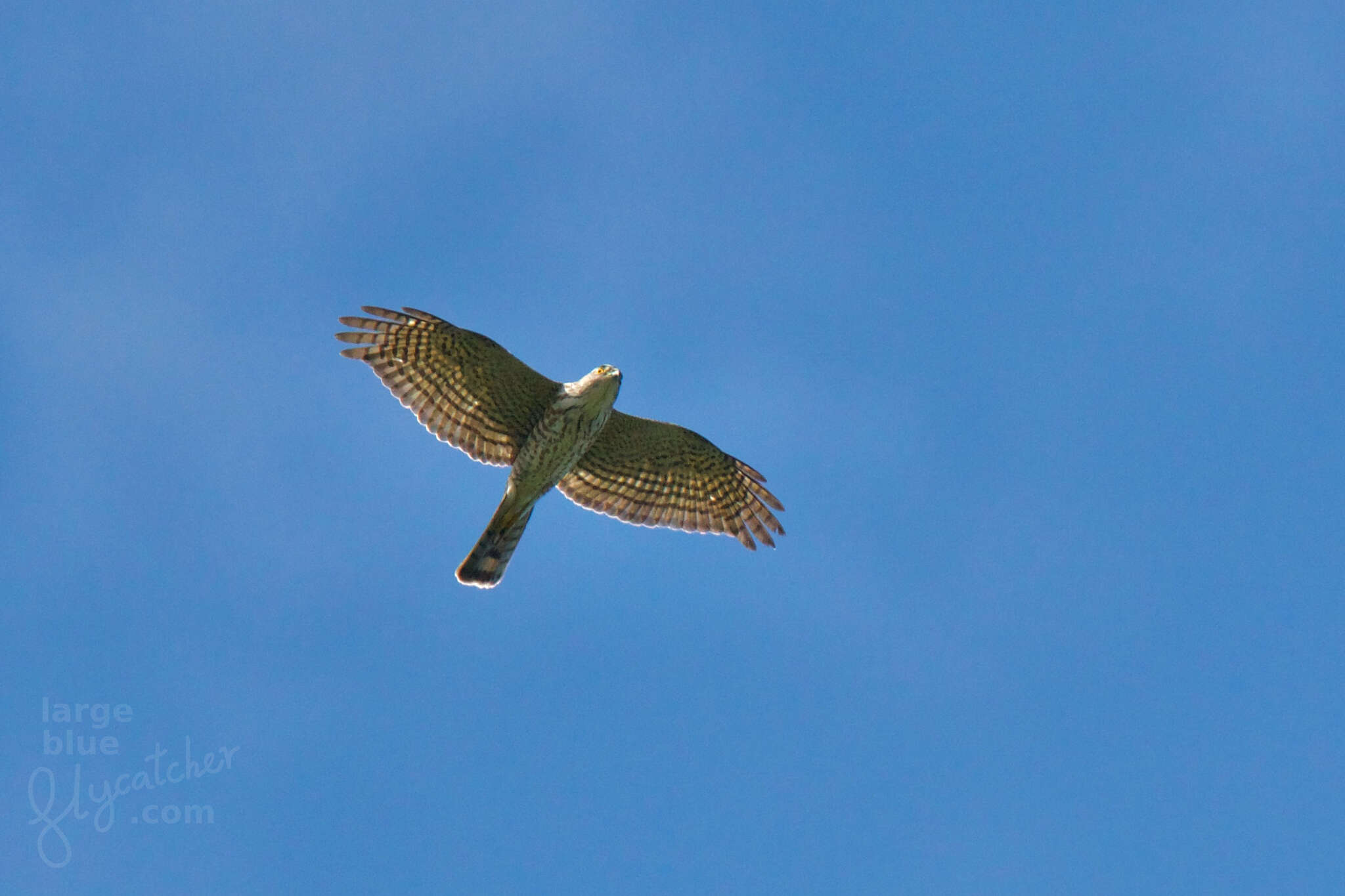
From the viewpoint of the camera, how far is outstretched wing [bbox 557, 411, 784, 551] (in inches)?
656

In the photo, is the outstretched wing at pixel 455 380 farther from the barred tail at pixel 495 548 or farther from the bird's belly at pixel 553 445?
the barred tail at pixel 495 548

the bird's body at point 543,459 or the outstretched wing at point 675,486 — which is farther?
the outstretched wing at point 675,486

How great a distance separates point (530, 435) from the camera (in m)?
15.8

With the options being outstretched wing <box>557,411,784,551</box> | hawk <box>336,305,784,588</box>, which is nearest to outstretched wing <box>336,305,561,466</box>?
hawk <box>336,305,784,588</box>

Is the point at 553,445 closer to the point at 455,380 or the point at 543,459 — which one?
the point at 543,459

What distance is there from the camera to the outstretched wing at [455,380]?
15477 millimetres

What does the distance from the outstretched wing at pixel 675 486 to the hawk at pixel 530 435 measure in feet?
0.04

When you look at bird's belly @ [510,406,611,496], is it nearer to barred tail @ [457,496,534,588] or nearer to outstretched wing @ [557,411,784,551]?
barred tail @ [457,496,534,588]

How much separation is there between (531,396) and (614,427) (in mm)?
1153

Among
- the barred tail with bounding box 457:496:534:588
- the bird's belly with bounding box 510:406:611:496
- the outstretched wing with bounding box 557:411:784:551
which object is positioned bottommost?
the barred tail with bounding box 457:496:534:588

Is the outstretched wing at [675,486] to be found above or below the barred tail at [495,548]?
above

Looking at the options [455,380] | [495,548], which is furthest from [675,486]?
[455,380]

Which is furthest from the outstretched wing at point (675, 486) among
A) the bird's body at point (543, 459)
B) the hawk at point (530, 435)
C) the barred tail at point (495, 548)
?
the barred tail at point (495, 548)

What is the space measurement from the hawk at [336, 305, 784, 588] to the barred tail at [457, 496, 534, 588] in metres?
0.01
